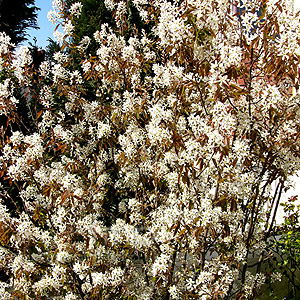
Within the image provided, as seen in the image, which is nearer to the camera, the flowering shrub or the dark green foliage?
the flowering shrub

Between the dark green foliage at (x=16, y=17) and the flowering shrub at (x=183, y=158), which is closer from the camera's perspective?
the flowering shrub at (x=183, y=158)

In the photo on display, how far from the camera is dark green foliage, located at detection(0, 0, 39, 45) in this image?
12.8m

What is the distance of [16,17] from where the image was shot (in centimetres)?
1371

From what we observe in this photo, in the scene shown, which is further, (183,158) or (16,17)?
(16,17)

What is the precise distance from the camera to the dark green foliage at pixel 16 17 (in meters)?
12.8

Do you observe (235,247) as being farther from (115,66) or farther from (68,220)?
(115,66)

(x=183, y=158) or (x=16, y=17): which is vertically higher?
(x=16, y=17)

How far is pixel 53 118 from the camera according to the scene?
2.95 m

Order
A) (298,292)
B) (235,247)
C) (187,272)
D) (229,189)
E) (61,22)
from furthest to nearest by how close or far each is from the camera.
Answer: (298,292) → (61,22) → (187,272) → (235,247) → (229,189)

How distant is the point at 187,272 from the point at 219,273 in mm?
359

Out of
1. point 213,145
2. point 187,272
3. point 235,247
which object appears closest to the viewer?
point 213,145

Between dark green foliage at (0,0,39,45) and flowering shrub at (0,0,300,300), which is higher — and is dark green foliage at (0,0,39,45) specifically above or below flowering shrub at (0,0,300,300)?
above

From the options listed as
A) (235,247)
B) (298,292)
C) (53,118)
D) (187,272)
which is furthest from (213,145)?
(298,292)

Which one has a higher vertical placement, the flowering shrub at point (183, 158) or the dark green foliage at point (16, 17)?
the dark green foliage at point (16, 17)
